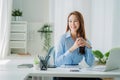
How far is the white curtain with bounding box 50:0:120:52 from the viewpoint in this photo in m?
3.31

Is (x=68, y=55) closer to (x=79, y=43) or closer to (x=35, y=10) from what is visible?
(x=79, y=43)

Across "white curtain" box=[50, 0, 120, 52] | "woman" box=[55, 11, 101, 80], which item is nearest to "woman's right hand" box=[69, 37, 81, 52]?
"woman" box=[55, 11, 101, 80]

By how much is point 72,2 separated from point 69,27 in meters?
0.83

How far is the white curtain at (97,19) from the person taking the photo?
3.31 meters

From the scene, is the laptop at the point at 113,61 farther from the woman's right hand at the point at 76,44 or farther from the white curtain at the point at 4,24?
the white curtain at the point at 4,24

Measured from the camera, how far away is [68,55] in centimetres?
257

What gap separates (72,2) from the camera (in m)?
3.36

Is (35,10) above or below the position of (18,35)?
above

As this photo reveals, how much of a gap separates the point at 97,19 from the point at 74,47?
1.02 metres

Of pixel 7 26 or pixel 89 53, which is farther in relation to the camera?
pixel 7 26

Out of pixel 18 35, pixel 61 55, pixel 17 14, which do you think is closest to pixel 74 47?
pixel 61 55

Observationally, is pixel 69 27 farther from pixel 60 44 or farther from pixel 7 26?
pixel 7 26

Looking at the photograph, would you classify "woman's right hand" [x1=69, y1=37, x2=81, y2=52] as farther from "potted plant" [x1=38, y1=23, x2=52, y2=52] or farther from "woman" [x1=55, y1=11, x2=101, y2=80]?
"potted plant" [x1=38, y1=23, x2=52, y2=52]

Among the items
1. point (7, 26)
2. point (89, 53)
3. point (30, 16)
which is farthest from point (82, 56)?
point (30, 16)
